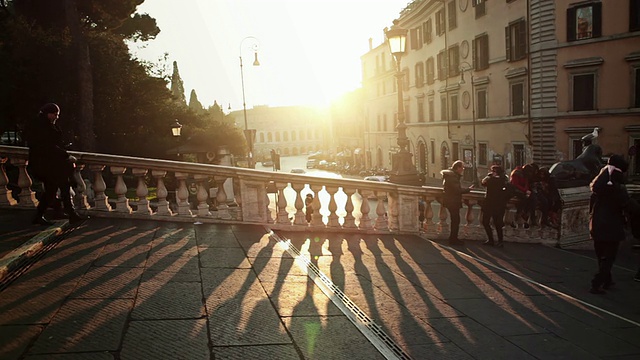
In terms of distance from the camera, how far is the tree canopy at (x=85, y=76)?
19062mm

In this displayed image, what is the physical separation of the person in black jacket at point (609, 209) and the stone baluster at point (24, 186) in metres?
8.28

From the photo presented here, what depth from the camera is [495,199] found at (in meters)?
9.24

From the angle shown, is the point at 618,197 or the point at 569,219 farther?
the point at 569,219

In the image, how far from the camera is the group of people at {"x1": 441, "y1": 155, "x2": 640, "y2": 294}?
20.3 ft

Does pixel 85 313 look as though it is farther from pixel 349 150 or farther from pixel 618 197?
pixel 349 150

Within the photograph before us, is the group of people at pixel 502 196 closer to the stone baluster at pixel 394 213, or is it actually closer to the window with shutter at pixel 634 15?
the stone baluster at pixel 394 213

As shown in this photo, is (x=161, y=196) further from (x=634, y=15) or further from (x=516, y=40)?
(x=516, y=40)

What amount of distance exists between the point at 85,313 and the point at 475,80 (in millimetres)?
34258

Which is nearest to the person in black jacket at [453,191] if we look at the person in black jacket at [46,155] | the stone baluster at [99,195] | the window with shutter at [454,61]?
the stone baluster at [99,195]

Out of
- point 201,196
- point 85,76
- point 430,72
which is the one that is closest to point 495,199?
point 201,196

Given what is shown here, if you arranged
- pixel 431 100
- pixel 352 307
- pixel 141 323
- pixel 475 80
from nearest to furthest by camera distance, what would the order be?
pixel 141 323 < pixel 352 307 < pixel 475 80 < pixel 431 100

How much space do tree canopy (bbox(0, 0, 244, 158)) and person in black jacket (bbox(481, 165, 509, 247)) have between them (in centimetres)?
1490

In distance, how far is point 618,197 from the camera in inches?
242

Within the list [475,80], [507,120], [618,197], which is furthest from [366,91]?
[618,197]
